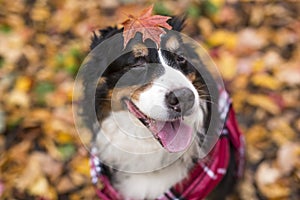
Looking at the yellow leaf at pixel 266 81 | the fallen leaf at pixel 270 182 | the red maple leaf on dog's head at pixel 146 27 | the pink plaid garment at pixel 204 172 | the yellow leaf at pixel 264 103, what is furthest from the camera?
the yellow leaf at pixel 266 81

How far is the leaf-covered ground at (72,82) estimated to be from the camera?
8.89 ft

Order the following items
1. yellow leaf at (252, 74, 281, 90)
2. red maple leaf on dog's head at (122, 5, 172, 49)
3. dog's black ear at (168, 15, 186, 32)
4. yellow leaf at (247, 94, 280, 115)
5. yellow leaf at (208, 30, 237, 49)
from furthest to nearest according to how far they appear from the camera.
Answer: yellow leaf at (208, 30, 237, 49), yellow leaf at (252, 74, 281, 90), yellow leaf at (247, 94, 280, 115), dog's black ear at (168, 15, 186, 32), red maple leaf on dog's head at (122, 5, 172, 49)

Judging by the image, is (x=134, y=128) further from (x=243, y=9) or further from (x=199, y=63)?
(x=243, y=9)

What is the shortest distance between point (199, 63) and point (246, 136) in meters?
0.93

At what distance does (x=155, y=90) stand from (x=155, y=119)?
12 centimetres

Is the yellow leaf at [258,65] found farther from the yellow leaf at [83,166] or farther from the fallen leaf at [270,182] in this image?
the yellow leaf at [83,166]

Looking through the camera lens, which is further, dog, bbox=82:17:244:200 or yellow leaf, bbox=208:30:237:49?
yellow leaf, bbox=208:30:237:49

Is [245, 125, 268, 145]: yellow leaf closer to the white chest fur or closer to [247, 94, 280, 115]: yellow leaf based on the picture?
[247, 94, 280, 115]: yellow leaf

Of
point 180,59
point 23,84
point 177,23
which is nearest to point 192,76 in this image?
point 180,59

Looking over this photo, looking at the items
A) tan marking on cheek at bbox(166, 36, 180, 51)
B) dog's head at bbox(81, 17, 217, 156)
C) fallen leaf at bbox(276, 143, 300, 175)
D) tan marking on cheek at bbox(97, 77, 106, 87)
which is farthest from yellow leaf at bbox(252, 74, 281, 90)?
tan marking on cheek at bbox(97, 77, 106, 87)

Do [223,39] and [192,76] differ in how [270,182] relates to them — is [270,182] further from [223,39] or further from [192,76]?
[223,39]

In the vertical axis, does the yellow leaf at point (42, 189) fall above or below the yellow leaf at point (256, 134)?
above

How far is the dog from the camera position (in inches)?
73.5

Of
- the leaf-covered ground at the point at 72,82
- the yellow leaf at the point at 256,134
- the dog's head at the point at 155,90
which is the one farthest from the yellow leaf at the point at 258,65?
the dog's head at the point at 155,90
